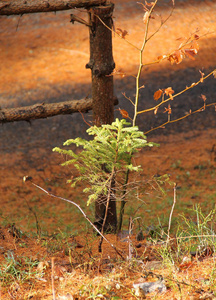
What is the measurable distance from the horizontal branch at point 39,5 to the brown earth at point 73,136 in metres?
0.35

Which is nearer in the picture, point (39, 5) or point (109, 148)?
point (109, 148)

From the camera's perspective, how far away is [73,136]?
8102 mm

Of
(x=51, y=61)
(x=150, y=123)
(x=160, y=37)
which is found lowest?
(x=150, y=123)

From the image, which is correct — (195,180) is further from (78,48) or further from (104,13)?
(78,48)

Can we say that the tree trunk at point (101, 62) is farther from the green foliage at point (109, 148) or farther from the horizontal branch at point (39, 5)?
the green foliage at point (109, 148)

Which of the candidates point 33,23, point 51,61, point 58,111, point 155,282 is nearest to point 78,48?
point 51,61

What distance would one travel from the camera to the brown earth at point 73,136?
288cm

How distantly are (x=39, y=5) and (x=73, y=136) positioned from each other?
14.3ft

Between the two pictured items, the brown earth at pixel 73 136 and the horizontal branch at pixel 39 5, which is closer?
the brown earth at pixel 73 136

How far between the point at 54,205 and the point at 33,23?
9.17m

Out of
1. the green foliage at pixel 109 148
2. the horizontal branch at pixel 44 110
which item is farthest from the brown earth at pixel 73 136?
the green foliage at pixel 109 148

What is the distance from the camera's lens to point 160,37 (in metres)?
12.3

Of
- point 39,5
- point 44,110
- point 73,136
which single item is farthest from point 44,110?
point 73,136

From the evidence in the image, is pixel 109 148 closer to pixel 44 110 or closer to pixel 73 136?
pixel 44 110
